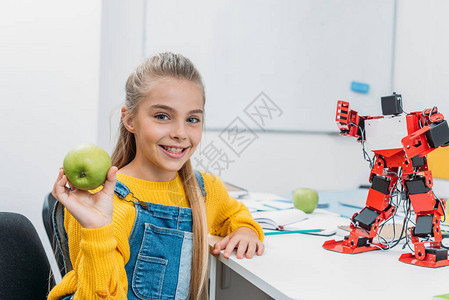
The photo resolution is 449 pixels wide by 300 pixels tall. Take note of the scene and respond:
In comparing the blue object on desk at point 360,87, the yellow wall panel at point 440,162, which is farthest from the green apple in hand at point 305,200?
the blue object on desk at point 360,87

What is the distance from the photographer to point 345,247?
37.5 inches

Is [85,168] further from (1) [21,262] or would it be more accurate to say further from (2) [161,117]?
(1) [21,262]

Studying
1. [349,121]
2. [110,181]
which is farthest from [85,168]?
[349,121]

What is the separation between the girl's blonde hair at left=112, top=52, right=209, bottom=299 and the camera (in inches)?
37.6

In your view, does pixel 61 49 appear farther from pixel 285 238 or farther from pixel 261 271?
pixel 261 271

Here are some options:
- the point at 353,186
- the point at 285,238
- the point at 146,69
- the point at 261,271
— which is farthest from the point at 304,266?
the point at 353,186

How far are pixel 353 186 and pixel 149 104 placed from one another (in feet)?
7.09

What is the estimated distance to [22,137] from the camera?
1.72m

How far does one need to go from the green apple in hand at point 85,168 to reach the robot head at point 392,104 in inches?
24.3

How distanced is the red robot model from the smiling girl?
0.27 meters

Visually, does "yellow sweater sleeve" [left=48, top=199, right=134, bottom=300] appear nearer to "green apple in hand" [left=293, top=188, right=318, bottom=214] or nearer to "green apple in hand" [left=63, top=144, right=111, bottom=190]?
"green apple in hand" [left=63, top=144, right=111, bottom=190]

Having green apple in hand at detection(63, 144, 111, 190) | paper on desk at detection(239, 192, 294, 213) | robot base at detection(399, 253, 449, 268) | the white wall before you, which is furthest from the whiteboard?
robot base at detection(399, 253, 449, 268)

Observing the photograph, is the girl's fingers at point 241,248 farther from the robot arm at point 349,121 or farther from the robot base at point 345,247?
the robot arm at point 349,121

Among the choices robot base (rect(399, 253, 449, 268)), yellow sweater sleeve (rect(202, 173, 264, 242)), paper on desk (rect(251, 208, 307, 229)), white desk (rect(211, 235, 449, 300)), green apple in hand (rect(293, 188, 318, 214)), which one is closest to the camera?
white desk (rect(211, 235, 449, 300))
